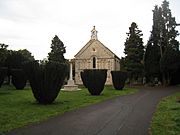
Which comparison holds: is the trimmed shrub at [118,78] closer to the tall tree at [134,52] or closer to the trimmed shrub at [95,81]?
the trimmed shrub at [95,81]

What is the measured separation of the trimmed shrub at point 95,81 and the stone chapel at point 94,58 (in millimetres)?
38737

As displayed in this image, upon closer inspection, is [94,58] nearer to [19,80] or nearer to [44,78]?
[19,80]

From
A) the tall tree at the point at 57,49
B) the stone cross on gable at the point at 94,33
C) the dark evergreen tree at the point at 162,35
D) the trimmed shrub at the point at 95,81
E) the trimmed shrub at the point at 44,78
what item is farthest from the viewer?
the tall tree at the point at 57,49

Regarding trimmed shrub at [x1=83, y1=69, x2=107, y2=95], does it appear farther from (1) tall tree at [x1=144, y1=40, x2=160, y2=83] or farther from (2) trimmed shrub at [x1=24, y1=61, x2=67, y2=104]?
(1) tall tree at [x1=144, y1=40, x2=160, y2=83]

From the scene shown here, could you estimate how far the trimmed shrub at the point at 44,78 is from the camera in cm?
1955

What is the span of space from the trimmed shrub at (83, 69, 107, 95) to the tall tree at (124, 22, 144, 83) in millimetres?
30680

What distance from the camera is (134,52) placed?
61.7 metres

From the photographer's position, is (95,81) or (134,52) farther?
(134,52)

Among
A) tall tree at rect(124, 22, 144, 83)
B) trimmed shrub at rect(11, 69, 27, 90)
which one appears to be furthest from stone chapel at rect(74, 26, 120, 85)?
trimmed shrub at rect(11, 69, 27, 90)

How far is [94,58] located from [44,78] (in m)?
51.8

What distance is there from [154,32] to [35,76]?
44.7 metres

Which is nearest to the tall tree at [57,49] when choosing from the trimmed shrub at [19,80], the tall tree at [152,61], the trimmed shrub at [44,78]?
the tall tree at [152,61]

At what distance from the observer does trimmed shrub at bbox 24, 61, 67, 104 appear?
64.2 feet

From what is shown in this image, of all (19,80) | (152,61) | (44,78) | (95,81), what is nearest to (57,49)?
(152,61)
